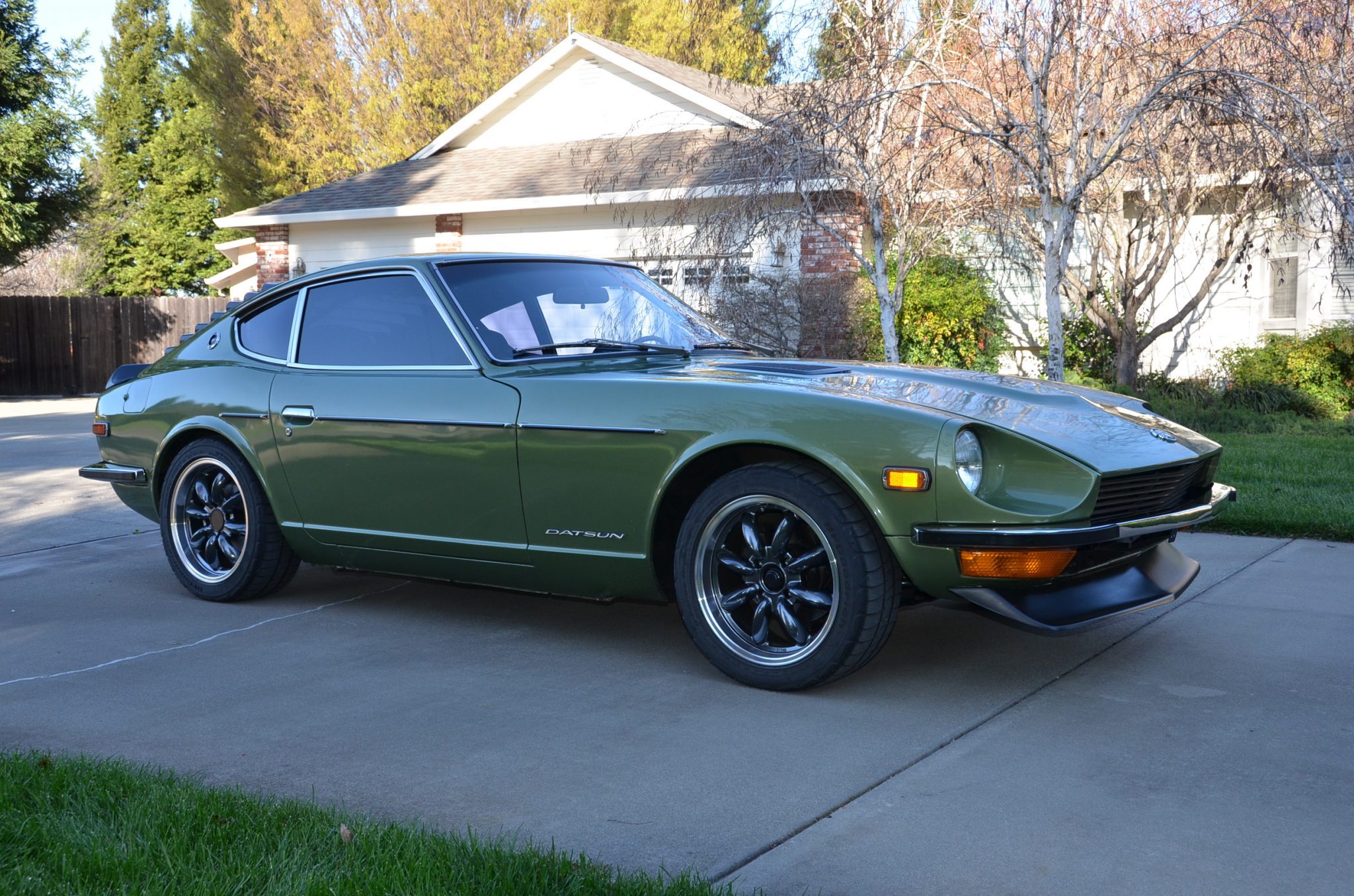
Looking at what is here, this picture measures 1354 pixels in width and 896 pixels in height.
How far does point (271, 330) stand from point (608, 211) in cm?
1245

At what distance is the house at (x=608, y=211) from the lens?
1523 cm

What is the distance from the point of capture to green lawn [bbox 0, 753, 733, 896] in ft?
8.73

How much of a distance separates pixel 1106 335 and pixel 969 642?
11.9m

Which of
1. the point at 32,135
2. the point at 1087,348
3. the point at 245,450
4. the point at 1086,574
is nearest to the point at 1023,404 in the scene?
the point at 1086,574

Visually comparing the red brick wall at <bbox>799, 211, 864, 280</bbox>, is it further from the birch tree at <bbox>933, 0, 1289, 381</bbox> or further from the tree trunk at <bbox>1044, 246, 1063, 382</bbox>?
the tree trunk at <bbox>1044, 246, 1063, 382</bbox>

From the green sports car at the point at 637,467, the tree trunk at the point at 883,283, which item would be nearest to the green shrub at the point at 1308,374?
the tree trunk at the point at 883,283

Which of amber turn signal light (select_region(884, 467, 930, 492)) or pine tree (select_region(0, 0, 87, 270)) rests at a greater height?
pine tree (select_region(0, 0, 87, 270))

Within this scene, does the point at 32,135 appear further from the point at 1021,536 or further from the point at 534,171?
the point at 1021,536

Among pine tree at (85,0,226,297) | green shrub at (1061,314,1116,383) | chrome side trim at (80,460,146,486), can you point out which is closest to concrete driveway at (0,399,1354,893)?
chrome side trim at (80,460,146,486)

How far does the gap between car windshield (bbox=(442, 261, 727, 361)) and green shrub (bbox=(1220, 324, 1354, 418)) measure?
35.6 feet

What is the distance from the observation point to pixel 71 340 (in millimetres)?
24625

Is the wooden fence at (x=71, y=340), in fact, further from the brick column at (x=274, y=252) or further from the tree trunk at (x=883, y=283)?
the tree trunk at (x=883, y=283)

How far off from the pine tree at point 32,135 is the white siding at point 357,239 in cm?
581

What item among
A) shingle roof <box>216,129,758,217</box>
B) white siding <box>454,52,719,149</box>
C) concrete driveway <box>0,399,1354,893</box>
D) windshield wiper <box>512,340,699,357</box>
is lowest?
concrete driveway <box>0,399,1354,893</box>
